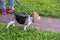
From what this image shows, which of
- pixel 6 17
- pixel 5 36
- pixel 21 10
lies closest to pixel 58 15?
pixel 21 10

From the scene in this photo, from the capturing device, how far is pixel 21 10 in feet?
26.7

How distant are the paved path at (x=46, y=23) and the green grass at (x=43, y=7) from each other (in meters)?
0.42

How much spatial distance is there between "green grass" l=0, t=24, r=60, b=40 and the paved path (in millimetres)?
390

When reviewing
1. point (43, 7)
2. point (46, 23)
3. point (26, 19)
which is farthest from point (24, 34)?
point (43, 7)

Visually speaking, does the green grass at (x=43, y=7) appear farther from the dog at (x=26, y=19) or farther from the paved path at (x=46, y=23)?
the dog at (x=26, y=19)

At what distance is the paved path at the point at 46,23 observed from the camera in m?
7.03

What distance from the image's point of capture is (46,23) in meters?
7.39

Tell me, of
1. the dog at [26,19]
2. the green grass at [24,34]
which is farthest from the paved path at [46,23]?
the dog at [26,19]

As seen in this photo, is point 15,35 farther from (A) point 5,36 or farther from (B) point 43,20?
(B) point 43,20

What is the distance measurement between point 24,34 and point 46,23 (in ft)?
4.21

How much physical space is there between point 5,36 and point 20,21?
612 millimetres

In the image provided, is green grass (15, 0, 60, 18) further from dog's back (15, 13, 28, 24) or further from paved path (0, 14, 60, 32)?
dog's back (15, 13, 28, 24)

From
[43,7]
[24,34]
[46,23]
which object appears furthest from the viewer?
[43,7]

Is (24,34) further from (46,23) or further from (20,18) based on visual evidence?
(46,23)
